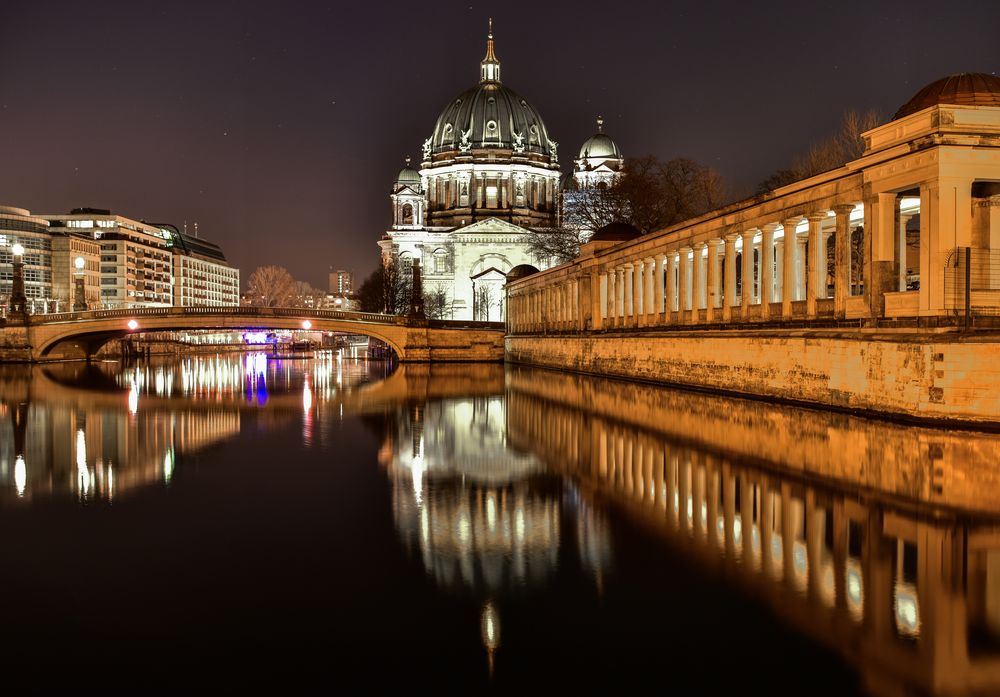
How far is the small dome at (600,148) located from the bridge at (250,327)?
59183mm

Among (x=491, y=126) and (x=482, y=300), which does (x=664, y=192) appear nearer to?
(x=482, y=300)

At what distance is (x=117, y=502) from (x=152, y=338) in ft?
374

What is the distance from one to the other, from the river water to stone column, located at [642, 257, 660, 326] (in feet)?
75.8

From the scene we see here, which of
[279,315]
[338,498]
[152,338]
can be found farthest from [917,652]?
[152,338]

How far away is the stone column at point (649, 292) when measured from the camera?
43.3 m

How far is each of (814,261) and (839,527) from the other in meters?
18.9

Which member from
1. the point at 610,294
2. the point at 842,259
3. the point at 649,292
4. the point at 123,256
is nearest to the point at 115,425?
the point at 842,259

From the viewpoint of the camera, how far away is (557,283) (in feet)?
202

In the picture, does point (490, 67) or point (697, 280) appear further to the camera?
point (490, 67)

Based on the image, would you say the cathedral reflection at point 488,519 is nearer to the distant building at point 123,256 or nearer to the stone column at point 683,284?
the stone column at point 683,284

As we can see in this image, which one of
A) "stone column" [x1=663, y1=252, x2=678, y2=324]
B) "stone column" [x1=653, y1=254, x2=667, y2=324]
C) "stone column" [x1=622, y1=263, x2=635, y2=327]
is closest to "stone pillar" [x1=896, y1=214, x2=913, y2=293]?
"stone column" [x1=663, y1=252, x2=678, y2=324]

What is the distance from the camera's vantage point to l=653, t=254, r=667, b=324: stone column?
42.5 m

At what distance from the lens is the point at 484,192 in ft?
428

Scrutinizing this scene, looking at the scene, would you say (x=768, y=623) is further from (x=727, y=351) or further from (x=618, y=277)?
(x=618, y=277)
